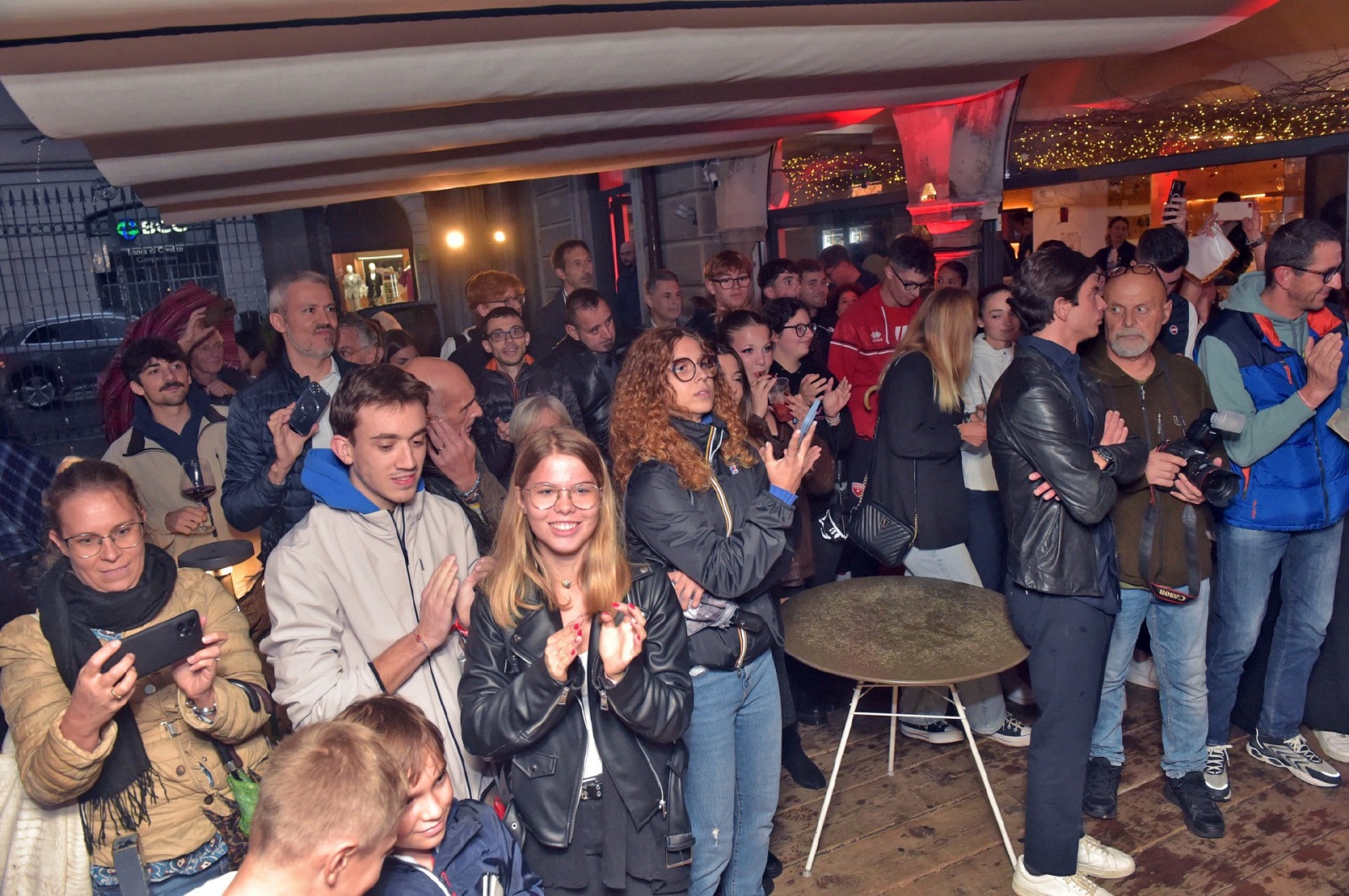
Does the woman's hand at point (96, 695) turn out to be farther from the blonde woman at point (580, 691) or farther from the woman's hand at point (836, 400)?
the woman's hand at point (836, 400)

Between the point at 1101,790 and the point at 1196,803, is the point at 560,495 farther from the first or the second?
the point at 1196,803

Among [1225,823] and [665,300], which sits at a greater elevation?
[665,300]

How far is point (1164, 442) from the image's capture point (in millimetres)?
3348

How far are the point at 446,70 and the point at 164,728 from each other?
1.77 metres

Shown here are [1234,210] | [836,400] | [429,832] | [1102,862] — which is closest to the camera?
[429,832]

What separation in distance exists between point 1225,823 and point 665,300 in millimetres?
3867

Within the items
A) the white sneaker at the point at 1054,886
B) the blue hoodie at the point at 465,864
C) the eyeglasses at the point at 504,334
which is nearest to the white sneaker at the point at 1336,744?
the white sneaker at the point at 1054,886

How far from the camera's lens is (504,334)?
453cm

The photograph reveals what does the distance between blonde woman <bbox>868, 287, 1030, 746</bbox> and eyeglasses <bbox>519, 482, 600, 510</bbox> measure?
76.9 inches

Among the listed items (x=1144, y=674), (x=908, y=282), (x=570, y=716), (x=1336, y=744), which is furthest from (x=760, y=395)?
(x=1336, y=744)

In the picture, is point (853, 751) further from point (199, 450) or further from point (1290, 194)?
point (1290, 194)

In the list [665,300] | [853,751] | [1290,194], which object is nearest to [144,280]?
[665,300]

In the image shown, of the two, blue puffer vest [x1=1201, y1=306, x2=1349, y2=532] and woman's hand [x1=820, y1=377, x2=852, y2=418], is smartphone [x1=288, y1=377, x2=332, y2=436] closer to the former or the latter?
woman's hand [x1=820, y1=377, x2=852, y2=418]

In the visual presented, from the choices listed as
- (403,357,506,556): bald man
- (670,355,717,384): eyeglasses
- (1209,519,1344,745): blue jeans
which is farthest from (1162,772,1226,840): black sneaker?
(403,357,506,556): bald man
